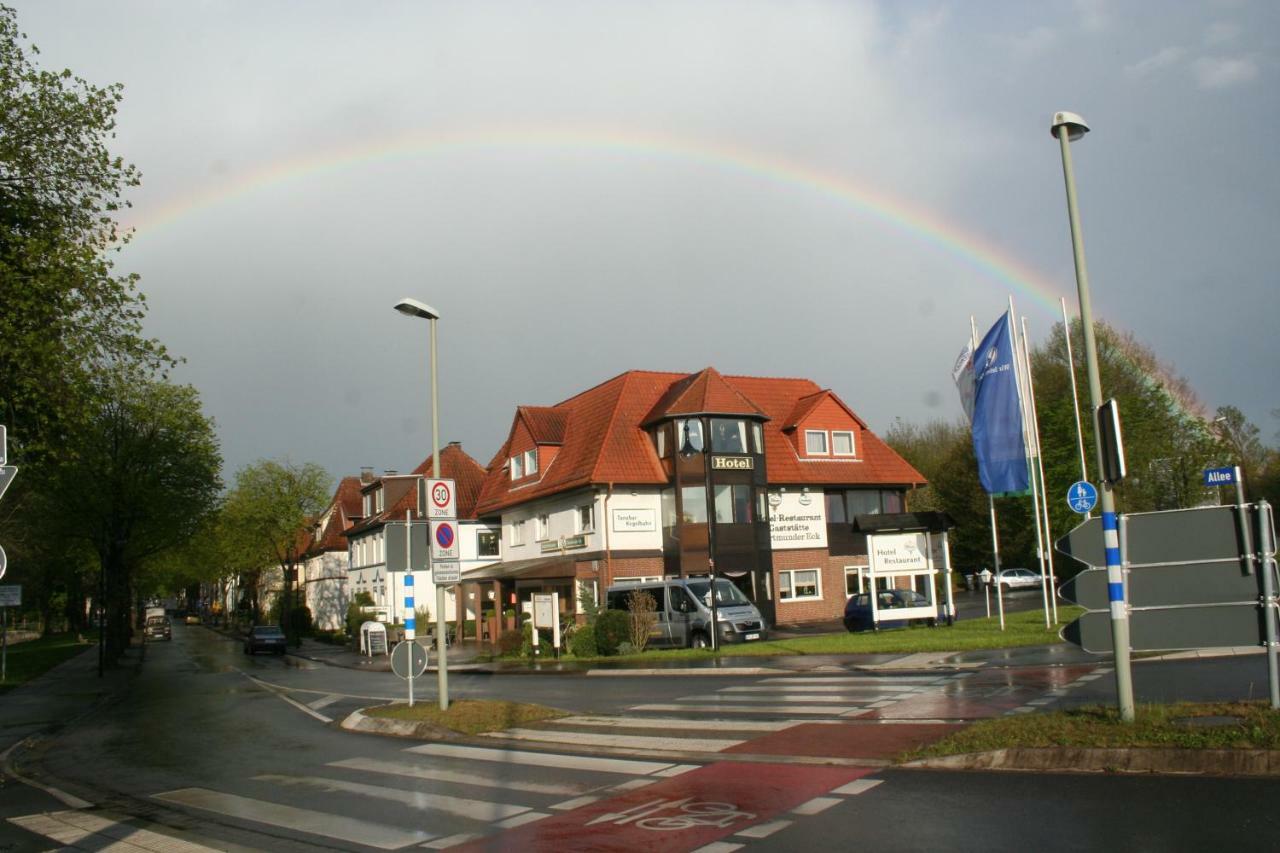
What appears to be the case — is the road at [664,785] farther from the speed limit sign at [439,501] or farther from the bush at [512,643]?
the bush at [512,643]

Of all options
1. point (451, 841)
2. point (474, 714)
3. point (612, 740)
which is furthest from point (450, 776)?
point (474, 714)

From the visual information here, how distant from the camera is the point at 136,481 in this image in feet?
149

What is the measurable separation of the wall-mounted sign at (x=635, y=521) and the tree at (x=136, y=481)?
66.1ft

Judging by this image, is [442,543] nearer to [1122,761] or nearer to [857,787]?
[857,787]

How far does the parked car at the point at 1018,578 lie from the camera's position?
6266cm

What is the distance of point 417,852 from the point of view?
755 centimetres

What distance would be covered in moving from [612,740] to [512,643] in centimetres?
2287

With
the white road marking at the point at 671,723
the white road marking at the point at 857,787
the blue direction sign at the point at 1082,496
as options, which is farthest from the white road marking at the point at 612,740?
the blue direction sign at the point at 1082,496

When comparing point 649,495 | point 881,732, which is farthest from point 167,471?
point 881,732

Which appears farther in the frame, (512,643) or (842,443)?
(842,443)

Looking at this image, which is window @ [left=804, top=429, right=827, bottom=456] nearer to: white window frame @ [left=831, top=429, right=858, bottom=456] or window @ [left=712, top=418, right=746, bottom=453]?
white window frame @ [left=831, top=429, right=858, bottom=456]

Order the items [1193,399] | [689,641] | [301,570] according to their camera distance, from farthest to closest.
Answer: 1. [301,570]
2. [1193,399]
3. [689,641]

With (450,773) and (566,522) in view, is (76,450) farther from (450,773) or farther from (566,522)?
(566,522)

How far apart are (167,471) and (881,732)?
144ft
